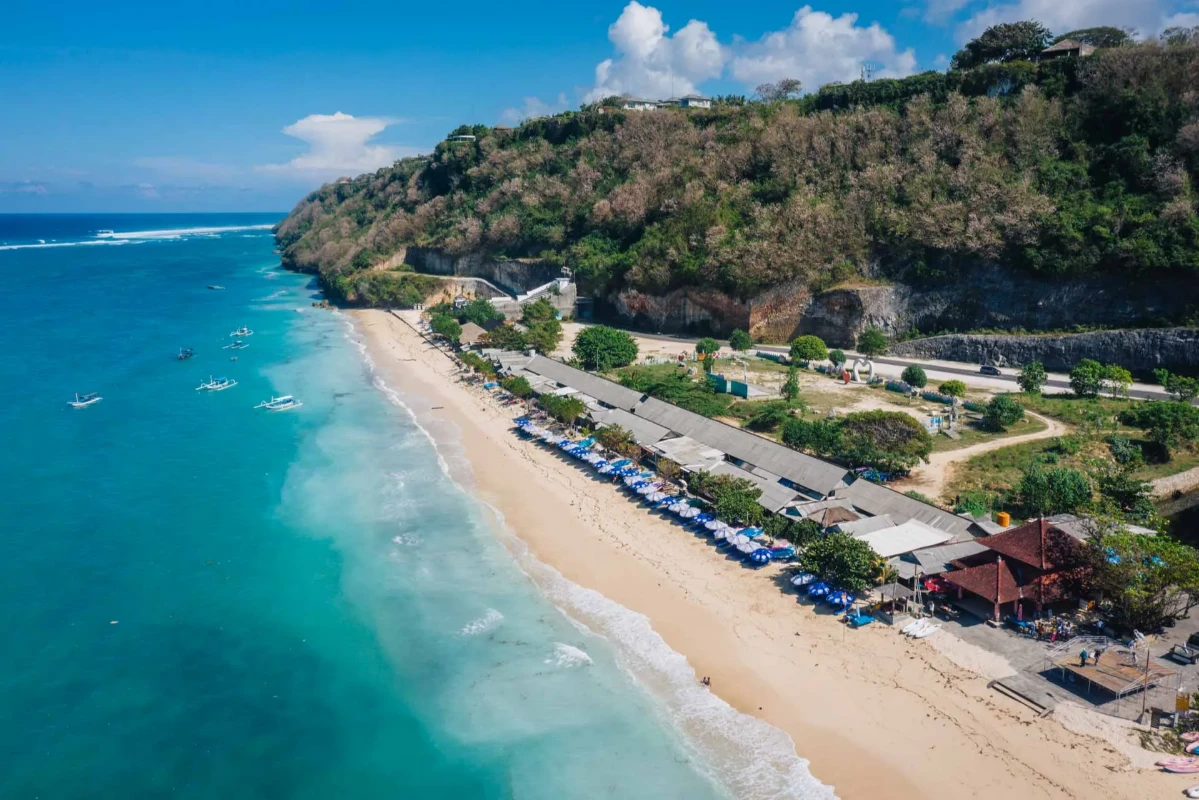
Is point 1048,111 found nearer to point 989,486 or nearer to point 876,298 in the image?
point 876,298

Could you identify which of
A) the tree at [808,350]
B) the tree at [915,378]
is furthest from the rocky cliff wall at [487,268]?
the tree at [915,378]

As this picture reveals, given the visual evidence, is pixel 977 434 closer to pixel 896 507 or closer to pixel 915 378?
pixel 915 378

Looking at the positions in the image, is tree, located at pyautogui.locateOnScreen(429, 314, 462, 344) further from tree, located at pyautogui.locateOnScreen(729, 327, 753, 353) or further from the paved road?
the paved road

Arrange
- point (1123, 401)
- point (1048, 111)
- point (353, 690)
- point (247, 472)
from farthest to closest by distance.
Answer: point (1048, 111) → point (1123, 401) → point (247, 472) → point (353, 690)

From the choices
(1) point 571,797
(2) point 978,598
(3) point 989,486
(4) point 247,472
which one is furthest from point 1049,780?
(4) point 247,472

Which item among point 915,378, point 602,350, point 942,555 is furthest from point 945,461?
point 602,350

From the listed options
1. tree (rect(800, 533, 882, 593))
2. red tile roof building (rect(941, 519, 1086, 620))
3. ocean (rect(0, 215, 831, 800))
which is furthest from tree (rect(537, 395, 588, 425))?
red tile roof building (rect(941, 519, 1086, 620))
